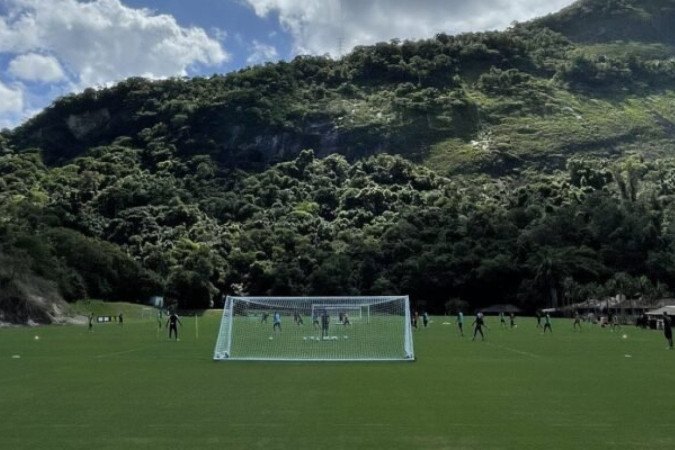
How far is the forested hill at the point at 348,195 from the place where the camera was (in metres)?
95.9

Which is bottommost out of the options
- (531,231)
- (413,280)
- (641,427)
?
(641,427)

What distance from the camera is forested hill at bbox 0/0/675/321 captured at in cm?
9588

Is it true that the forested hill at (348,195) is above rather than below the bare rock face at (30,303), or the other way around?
above

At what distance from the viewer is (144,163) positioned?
17975 cm

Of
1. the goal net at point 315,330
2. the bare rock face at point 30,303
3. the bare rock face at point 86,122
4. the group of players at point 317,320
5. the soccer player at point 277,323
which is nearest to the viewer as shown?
the goal net at point 315,330

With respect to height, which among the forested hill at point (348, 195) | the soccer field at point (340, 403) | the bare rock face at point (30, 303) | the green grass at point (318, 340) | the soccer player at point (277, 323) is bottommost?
the soccer field at point (340, 403)

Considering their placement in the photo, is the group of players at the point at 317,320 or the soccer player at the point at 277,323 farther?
the soccer player at the point at 277,323

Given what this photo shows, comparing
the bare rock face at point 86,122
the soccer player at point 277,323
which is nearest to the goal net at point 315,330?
the soccer player at point 277,323

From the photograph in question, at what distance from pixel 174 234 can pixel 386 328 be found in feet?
342

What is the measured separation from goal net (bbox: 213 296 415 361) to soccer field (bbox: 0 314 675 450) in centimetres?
216

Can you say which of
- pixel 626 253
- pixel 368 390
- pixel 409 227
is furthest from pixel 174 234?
pixel 368 390

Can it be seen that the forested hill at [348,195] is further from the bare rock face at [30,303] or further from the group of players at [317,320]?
the group of players at [317,320]

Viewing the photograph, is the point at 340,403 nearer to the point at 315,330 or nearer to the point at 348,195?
the point at 315,330

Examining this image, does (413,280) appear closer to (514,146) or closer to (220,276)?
(220,276)
